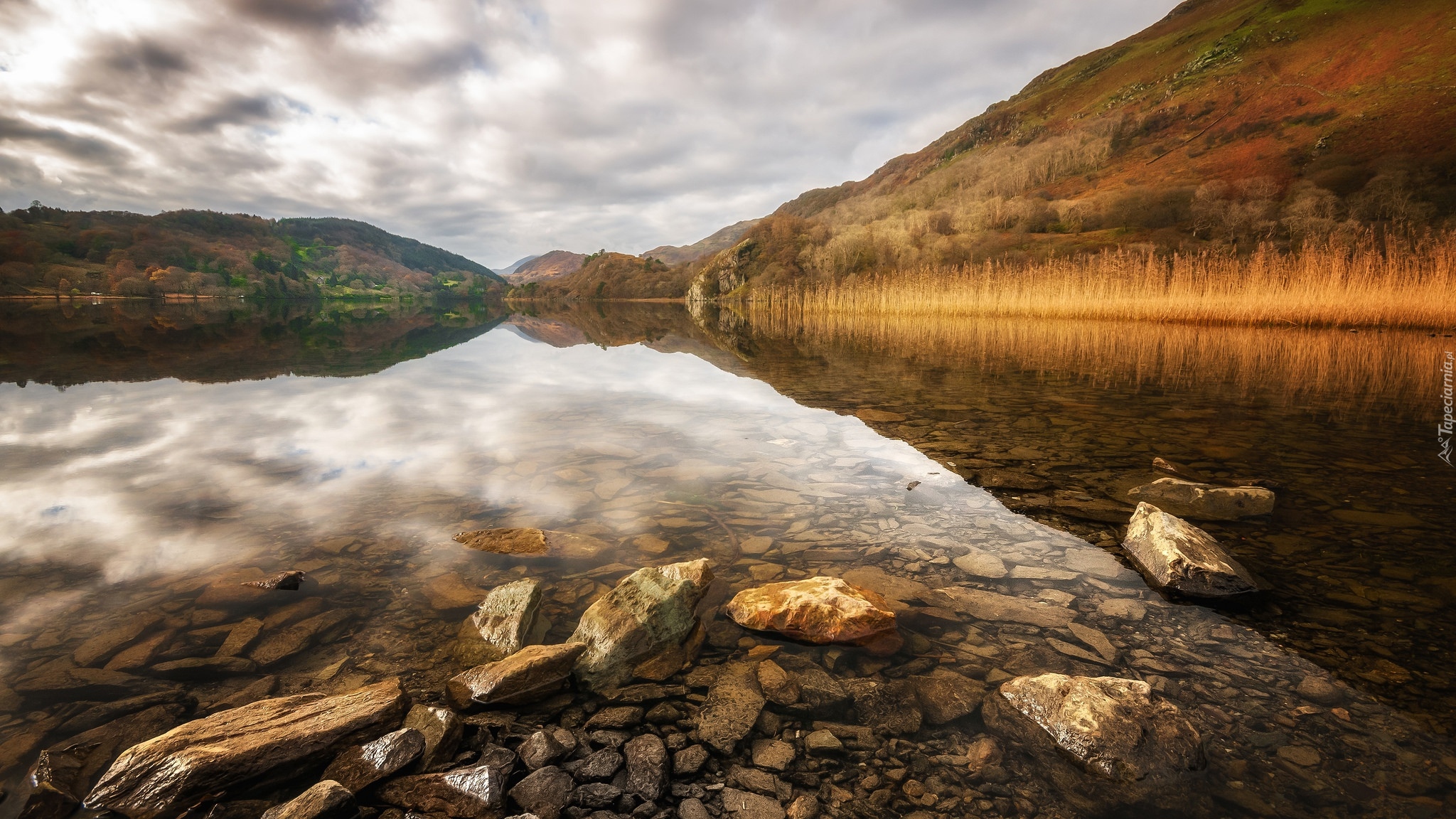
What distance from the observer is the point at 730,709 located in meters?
2.96

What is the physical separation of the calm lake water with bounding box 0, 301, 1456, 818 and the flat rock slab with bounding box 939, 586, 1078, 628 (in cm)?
8

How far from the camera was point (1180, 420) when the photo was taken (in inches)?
345

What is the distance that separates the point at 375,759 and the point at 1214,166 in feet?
429

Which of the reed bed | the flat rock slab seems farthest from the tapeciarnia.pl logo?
the reed bed

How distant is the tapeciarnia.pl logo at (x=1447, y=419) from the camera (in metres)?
6.91

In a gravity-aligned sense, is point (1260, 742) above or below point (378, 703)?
below

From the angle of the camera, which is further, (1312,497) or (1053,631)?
(1312,497)

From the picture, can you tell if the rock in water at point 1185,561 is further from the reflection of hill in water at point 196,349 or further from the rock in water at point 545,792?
the reflection of hill in water at point 196,349

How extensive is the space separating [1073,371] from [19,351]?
111 feet

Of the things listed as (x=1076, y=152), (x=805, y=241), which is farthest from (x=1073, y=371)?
(x=1076, y=152)

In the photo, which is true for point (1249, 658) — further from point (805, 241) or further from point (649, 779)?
point (805, 241)

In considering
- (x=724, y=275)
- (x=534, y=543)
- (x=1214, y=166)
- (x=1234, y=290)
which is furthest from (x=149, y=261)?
(x=1214, y=166)

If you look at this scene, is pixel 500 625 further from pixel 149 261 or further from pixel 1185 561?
pixel 149 261

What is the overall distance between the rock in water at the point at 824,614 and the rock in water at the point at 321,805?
222cm
